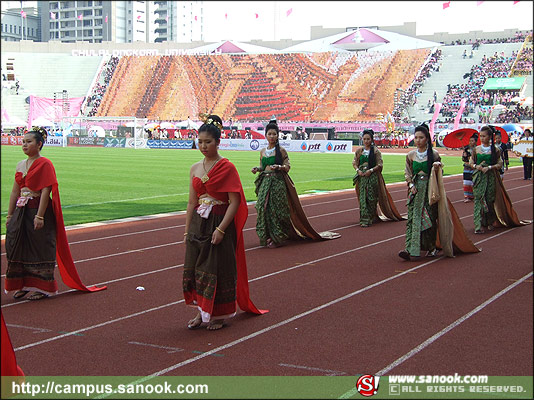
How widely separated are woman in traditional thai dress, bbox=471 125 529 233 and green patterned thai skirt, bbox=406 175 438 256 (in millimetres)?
2702

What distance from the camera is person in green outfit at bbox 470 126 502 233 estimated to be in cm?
1143

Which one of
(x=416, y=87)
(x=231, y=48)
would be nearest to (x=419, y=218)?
(x=416, y=87)

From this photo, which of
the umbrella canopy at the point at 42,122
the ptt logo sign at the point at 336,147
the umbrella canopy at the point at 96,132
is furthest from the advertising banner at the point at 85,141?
the ptt logo sign at the point at 336,147

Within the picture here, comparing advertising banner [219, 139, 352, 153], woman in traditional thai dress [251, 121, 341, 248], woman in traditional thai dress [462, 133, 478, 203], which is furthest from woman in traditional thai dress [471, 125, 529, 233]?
advertising banner [219, 139, 352, 153]

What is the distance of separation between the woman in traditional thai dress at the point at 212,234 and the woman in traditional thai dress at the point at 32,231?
191 centimetres

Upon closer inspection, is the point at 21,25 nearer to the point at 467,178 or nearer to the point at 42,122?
the point at 42,122

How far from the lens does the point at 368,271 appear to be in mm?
8328

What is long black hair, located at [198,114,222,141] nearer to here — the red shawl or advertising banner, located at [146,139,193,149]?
the red shawl

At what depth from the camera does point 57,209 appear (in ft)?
23.2

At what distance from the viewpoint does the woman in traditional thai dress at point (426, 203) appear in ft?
29.2

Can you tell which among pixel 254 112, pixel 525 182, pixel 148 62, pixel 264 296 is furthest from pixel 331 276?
pixel 148 62

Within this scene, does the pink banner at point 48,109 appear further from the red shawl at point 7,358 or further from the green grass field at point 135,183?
the red shawl at point 7,358

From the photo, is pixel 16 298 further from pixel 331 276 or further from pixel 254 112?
pixel 254 112

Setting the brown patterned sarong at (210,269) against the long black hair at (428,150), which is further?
the long black hair at (428,150)
